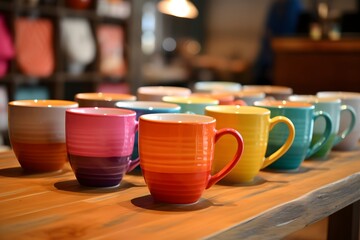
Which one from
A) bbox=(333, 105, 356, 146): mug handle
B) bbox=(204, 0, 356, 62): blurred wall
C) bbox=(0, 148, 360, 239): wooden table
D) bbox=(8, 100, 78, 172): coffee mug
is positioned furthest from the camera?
bbox=(204, 0, 356, 62): blurred wall

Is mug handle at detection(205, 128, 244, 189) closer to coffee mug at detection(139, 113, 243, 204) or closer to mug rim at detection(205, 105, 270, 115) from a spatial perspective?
coffee mug at detection(139, 113, 243, 204)

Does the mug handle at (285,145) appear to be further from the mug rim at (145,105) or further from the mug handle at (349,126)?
the mug handle at (349,126)

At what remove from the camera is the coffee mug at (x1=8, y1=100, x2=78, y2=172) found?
1.05m

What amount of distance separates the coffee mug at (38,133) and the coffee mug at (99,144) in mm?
83

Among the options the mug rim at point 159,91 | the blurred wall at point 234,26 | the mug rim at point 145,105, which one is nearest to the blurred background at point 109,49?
the mug rim at point 159,91

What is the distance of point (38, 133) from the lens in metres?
1.05

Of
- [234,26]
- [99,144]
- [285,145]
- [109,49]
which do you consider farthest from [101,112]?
[234,26]

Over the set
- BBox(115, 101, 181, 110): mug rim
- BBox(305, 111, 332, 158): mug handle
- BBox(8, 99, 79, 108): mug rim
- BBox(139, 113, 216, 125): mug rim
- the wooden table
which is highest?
BBox(8, 99, 79, 108): mug rim

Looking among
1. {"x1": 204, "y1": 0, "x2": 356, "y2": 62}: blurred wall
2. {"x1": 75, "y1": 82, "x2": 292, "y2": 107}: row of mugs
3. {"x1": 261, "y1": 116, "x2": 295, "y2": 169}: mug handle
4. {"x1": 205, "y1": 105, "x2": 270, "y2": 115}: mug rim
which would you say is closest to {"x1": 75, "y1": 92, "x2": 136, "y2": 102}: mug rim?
{"x1": 75, "y1": 82, "x2": 292, "y2": 107}: row of mugs

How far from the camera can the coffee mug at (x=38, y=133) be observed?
1053mm

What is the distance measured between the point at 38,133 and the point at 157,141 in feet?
0.87

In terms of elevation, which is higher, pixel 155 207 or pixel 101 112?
pixel 101 112

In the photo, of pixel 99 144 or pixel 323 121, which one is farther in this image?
pixel 323 121

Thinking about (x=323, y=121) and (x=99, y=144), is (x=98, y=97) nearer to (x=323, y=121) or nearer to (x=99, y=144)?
(x=99, y=144)
